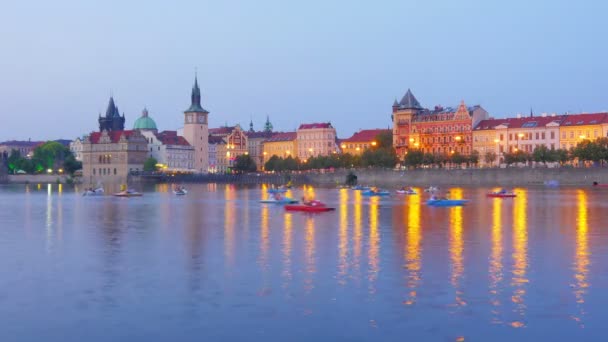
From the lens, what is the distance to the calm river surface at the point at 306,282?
1939 cm

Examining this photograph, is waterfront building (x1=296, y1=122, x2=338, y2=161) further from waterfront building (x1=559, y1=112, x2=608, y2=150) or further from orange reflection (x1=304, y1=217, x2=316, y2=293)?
orange reflection (x1=304, y1=217, x2=316, y2=293)

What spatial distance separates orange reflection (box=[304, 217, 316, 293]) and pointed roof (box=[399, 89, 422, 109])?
108 meters

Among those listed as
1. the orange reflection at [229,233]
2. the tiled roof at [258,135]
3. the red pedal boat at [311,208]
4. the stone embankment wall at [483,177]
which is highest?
the tiled roof at [258,135]

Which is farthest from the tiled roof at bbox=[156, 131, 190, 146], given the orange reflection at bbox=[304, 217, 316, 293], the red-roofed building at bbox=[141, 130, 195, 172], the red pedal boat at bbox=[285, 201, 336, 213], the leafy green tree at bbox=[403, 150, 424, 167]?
the orange reflection at bbox=[304, 217, 316, 293]

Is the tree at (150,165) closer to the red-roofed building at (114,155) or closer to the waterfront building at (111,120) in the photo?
the red-roofed building at (114,155)

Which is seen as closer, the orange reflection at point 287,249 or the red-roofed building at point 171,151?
the orange reflection at point 287,249

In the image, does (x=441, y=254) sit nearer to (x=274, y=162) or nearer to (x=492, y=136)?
(x=492, y=136)

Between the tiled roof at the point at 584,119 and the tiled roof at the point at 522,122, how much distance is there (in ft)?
3.75

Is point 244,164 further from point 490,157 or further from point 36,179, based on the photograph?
point 490,157

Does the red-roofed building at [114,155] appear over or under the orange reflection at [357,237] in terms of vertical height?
over

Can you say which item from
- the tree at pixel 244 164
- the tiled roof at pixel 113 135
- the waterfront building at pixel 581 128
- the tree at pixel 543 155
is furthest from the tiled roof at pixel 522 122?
the tiled roof at pixel 113 135

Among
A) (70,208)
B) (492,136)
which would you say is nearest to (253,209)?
(70,208)

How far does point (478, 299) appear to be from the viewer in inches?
879

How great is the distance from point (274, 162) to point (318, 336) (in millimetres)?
145098
